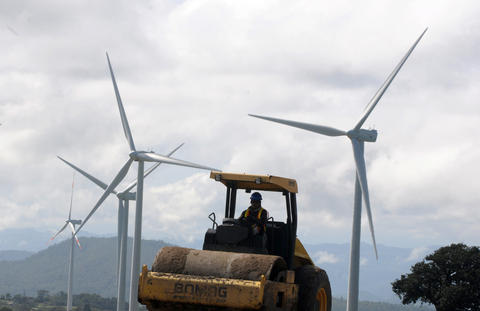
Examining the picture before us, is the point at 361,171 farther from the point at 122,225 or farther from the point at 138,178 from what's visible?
the point at 122,225

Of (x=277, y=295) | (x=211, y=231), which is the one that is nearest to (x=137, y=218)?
(x=211, y=231)

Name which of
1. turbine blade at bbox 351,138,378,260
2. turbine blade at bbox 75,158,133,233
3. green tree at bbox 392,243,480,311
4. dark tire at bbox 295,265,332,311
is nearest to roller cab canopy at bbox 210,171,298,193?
dark tire at bbox 295,265,332,311

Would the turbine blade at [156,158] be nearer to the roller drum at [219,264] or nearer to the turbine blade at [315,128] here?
the turbine blade at [315,128]

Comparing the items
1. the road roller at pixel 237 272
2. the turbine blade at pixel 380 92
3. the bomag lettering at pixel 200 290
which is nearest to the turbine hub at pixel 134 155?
the turbine blade at pixel 380 92

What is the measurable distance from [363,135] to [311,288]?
2580 centimetres

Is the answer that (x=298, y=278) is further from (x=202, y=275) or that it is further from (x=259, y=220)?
(x=202, y=275)

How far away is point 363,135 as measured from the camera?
41.8m

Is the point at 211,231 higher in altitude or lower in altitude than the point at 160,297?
higher

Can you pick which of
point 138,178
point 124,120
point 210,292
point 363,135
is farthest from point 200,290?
point 124,120

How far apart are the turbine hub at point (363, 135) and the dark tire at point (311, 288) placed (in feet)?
79.2

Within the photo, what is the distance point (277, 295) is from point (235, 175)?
3830mm

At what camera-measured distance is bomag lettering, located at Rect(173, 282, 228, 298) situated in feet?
→ 46.1

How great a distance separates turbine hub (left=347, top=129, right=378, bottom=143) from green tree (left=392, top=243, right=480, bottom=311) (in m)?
24.0

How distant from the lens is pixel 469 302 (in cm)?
6066
